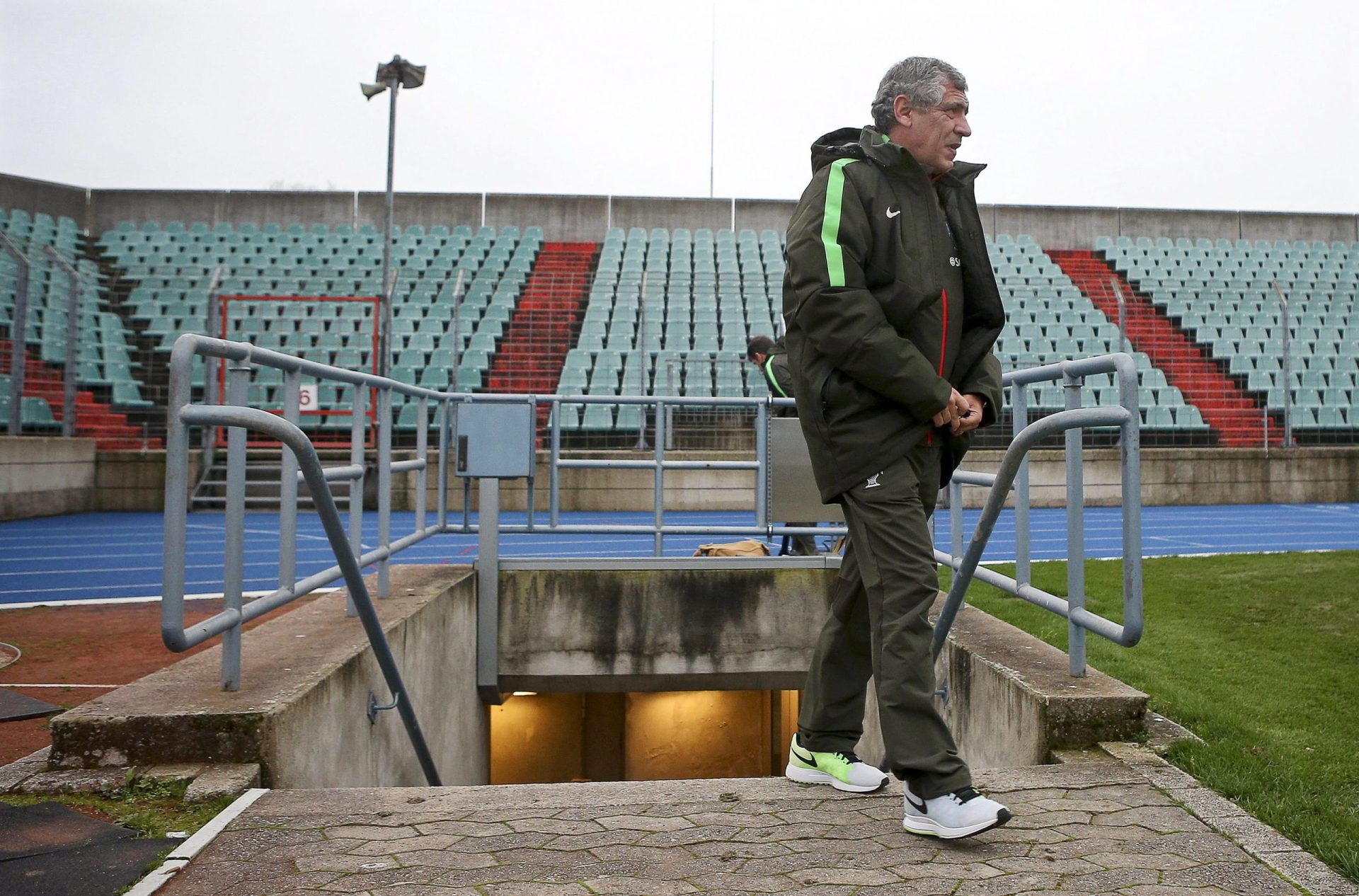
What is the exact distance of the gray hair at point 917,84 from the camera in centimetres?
244

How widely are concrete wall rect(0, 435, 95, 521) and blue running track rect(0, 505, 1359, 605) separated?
26 centimetres

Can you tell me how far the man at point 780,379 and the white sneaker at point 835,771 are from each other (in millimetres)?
3621

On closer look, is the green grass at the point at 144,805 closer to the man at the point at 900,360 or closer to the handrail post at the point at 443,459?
the man at the point at 900,360

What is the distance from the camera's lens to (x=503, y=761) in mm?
7406

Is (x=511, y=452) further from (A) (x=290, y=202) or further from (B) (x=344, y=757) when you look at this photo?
(A) (x=290, y=202)

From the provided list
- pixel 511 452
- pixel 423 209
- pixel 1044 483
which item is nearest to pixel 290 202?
pixel 423 209

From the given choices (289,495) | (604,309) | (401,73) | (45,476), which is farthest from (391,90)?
(289,495)

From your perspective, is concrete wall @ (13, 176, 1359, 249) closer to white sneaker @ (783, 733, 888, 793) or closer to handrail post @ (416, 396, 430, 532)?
handrail post @ (416, 396, 430, 532)

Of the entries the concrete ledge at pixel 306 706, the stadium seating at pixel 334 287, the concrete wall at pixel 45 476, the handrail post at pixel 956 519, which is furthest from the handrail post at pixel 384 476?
the concrete wall at pixel 45 476

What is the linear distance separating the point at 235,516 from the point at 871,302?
77.1 inches

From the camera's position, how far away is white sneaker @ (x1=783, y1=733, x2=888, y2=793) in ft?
8.58

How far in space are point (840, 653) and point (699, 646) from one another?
3.61 metres

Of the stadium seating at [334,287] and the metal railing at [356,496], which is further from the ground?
the stadium seating at [334,287]

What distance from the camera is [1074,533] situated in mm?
3311
